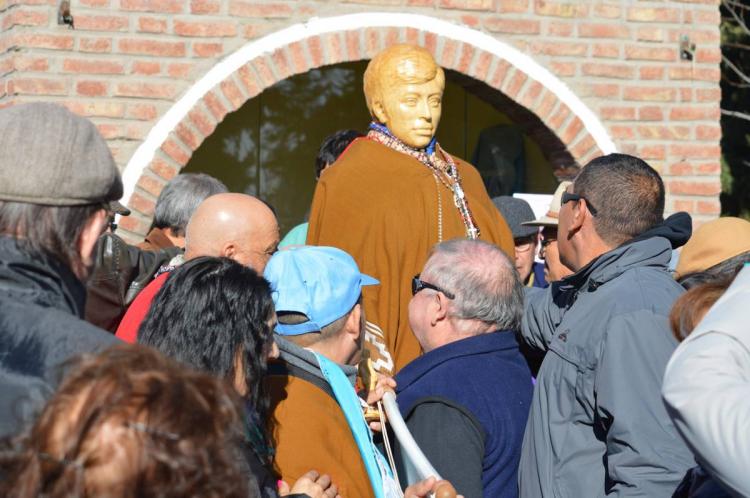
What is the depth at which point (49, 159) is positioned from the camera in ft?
5.73

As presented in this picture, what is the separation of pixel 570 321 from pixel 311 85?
4724 mm

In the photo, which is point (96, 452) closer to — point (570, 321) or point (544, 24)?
point (570, 321)

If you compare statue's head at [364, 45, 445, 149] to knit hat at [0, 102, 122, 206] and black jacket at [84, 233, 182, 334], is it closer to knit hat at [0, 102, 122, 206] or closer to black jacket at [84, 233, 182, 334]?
black jacket at [84, 233, 182, 334]

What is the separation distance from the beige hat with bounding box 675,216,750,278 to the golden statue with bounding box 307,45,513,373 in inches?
27.8

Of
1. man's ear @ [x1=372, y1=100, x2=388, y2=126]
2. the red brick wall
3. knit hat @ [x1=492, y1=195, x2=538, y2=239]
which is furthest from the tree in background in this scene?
man's ear @ [x1=372, y1=100, x2=388, y2=126]

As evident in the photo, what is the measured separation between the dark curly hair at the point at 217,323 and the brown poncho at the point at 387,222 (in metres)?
1.24

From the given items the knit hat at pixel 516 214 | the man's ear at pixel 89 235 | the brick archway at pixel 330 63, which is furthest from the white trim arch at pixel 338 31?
the man's ear at pixel 89 235

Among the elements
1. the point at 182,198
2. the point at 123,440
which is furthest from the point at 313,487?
the point at 182,198

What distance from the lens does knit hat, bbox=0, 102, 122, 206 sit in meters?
1.75

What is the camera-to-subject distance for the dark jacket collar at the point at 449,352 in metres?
2.88

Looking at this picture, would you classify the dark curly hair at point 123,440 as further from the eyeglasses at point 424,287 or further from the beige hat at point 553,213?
the beige hat at point 553,213

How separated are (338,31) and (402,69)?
1.88 m

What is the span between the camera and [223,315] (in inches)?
89.4

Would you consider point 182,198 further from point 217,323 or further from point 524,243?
point 217,323
